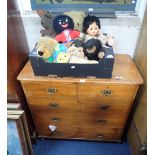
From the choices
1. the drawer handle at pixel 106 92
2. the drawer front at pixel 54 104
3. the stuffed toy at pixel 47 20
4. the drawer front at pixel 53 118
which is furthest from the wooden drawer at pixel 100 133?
the stuffed toy at pixel 47 20

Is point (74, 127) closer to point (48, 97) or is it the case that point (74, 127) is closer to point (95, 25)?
point (48, 97)

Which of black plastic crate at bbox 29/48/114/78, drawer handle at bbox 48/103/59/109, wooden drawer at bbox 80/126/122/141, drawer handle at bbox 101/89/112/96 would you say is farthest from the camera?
wooden drawer at bbox 80/126/122/141

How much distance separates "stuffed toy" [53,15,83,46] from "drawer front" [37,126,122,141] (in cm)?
71

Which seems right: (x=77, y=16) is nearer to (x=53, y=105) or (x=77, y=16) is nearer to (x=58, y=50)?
(x=58, y=50)

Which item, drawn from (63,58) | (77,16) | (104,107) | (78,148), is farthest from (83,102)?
(77,16)

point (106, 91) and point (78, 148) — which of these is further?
point (78, 148)

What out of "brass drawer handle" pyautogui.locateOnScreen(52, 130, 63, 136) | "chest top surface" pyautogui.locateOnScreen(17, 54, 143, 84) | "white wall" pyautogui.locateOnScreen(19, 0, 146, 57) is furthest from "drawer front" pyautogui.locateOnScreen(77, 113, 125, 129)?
"white wall" pyautogui.locateOnScreen(19, 0, 146, 57)

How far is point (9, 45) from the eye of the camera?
125 centimetres

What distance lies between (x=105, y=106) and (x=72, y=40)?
0.53 m

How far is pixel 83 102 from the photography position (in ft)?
4.65

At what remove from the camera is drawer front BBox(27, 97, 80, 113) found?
4.66 feet

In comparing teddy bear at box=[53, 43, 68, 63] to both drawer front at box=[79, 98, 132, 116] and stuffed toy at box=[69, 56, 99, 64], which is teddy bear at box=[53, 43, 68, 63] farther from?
drawer front at box=[79, 98, 132, 116]

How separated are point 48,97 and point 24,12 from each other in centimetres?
67

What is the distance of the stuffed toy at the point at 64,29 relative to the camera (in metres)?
1.34
